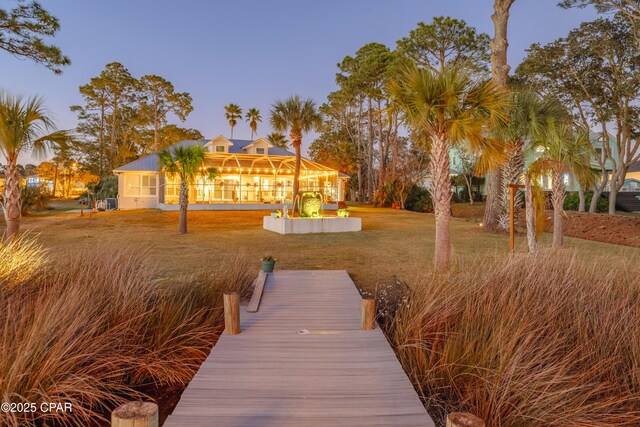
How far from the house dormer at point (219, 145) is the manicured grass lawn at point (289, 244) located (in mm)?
11569

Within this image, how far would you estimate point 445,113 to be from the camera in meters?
8.14

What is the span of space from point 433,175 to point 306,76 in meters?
40.9

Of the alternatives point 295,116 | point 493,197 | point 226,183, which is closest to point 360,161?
point 226,183

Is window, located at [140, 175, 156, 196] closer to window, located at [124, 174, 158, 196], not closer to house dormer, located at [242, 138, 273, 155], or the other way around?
window, located at [124, 174, 158, 196]

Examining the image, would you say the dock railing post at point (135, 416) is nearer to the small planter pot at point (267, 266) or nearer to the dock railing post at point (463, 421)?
the dock railing post at point (463, 421)

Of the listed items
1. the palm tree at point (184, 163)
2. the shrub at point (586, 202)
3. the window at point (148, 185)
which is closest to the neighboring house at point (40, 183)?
the window at point (148, 185)

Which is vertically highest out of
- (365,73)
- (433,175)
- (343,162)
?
(365,73)

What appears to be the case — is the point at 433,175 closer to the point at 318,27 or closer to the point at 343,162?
the point at 318,27

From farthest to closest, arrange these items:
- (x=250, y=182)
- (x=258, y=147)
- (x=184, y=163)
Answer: (x=258, y=147)
(x=250, y=182)
(x=184, y=163)

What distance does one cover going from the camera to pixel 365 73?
110 feet

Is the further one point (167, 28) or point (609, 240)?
point (167, 28)

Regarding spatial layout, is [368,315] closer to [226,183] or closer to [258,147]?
[226,183]

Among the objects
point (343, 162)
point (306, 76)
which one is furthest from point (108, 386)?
point (306, 76)

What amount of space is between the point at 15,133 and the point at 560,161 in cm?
1356
